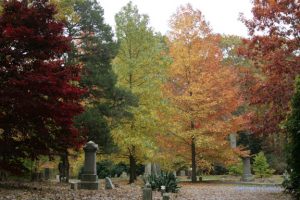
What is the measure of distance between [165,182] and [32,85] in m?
6.60

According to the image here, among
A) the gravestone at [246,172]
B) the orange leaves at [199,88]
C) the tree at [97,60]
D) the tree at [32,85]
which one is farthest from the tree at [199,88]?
the tree at [32,85]

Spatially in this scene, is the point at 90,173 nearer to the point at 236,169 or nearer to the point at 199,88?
the point at 199,88

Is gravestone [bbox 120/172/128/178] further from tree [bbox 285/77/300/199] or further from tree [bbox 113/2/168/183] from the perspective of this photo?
tree [bbox 285/77/300/199]

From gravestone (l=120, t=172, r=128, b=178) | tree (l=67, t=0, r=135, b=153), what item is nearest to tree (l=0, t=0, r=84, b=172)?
tree (l=67, t=0, r=135, b=153)

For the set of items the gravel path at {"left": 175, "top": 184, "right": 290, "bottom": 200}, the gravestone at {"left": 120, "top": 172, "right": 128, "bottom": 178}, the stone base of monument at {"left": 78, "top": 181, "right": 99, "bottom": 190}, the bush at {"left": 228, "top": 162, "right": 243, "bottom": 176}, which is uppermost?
the bush at {"left": 228, "top": 162, "right": 243, "bottom": 176}

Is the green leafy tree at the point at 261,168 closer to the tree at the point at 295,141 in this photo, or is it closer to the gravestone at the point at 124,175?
the gravestone at the point at 124,175

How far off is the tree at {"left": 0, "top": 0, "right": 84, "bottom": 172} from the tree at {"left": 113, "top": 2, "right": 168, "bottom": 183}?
1071 cm

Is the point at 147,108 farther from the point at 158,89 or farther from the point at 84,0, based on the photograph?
the point at 84,0

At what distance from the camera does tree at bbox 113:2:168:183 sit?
24094mm

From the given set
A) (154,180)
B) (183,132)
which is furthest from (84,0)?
(154,180)

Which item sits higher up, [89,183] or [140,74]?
[140,74]

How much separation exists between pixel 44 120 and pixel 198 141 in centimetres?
1338

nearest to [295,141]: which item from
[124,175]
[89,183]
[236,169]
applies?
[89,183]

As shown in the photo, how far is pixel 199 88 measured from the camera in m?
25.0
